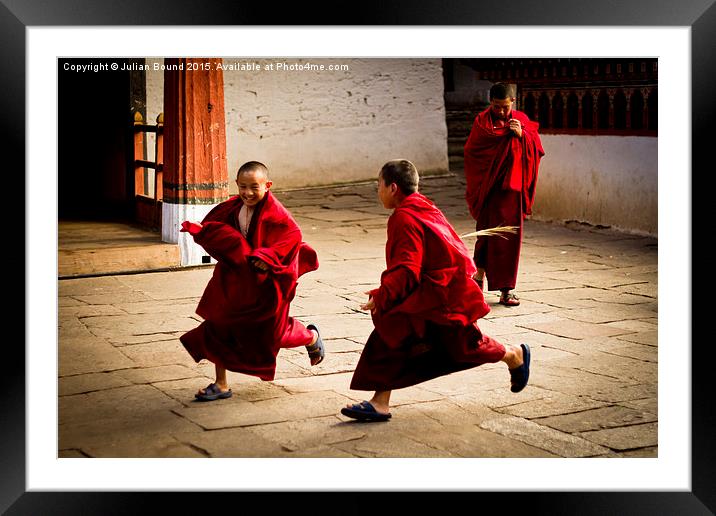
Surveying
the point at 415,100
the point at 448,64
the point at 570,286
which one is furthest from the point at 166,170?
the point at 448,64

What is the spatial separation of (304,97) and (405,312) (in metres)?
9.44

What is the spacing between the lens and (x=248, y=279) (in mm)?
4512

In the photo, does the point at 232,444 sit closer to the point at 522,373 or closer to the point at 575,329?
the point at 522,373

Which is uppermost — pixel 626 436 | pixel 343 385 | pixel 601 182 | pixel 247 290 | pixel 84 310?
pixel 601 182

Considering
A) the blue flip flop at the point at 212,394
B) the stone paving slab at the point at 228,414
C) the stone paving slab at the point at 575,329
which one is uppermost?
the stone paving slab at the point at 575,329

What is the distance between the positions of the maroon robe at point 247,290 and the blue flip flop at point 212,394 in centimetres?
16

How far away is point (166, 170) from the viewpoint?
26.3 feet

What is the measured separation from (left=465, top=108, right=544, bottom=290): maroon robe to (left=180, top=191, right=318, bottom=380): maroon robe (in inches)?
95.2

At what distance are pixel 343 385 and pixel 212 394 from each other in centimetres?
65

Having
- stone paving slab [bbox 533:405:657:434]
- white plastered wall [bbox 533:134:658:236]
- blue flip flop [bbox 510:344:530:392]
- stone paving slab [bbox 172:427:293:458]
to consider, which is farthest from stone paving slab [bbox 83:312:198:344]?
white plastered wall [bbox 533:134:658:236]

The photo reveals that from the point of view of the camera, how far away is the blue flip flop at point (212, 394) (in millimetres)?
4652

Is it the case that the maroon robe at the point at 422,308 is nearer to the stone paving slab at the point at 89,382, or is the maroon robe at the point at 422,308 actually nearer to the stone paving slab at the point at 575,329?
the stone paving slab at the point at 89,382

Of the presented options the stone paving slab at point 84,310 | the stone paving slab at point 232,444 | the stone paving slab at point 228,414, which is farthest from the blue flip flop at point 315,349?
the stone paving slab at point 84,310

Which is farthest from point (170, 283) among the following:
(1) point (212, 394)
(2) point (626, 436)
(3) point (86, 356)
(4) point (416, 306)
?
(2) point (626, 436)
